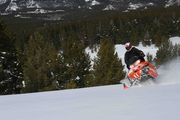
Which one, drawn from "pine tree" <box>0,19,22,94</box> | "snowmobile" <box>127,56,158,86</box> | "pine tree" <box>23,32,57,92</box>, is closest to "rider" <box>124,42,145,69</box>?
"snowmobile" <box>127,56,158,86</box>

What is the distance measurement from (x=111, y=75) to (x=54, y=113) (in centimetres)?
3778

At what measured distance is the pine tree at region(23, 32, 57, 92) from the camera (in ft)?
133

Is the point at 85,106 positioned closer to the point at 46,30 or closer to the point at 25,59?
the point at 25,59

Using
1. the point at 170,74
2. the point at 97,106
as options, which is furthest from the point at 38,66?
the point at 97,106

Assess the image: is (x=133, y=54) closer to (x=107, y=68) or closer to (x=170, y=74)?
(x=170, y=74)

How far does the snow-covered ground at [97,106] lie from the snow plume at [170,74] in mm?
3190

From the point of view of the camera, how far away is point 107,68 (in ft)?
160

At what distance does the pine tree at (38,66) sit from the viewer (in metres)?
40.6

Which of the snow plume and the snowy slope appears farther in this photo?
the snow plume

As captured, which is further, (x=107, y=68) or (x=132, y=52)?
(x=107, y=68)

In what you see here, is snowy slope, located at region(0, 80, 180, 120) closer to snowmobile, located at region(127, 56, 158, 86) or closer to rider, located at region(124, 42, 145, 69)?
snowmobile, located at region(127, 56, 158, 86)

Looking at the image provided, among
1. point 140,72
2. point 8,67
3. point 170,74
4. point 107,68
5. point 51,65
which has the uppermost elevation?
point 140,72

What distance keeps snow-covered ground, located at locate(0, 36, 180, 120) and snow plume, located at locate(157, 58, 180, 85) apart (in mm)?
3190

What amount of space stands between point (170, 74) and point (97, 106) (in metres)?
6.99
